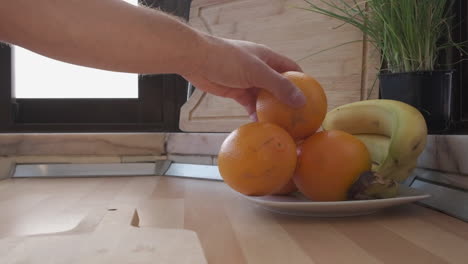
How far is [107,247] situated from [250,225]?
17cm

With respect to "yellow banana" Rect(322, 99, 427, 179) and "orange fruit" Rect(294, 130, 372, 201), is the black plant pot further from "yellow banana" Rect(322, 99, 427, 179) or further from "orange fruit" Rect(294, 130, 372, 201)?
"orange fruit" Rect(294, 130, 372, 201)

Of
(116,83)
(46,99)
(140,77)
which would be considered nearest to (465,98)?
(140,77)

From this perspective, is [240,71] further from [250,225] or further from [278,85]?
[250,225]

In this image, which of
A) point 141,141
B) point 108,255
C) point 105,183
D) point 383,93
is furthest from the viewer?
point 141,141

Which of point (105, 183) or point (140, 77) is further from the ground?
point (140, 77)

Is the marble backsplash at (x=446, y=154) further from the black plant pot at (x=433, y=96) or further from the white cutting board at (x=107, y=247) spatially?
the white cutting board at (x=107, y=247)

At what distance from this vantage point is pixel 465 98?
78 centimetres

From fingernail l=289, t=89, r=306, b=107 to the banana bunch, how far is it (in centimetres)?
12

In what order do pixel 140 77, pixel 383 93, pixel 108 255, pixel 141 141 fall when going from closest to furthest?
pixel 108 255, pixel 383 93, pixel 141 141, pixel 140 77

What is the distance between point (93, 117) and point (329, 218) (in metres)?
0.98

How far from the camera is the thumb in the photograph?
1.76ft

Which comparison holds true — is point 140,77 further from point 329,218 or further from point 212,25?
point 329,218

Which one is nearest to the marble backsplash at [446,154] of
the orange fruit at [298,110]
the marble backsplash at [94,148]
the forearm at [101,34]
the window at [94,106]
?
the orange fruit at [298,110]

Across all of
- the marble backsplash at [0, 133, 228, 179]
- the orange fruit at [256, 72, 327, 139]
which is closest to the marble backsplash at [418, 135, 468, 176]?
the orange fruit at [256, 72, 327, 139]
